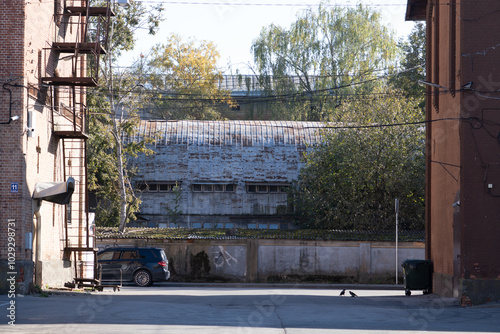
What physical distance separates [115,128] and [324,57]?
25.8 metres

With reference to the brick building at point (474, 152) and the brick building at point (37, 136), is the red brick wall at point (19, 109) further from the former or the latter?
the brick building at point (474, 152)

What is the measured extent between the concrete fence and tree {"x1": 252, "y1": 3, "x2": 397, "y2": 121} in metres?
22.6

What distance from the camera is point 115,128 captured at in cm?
3809

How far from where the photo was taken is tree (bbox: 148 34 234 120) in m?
63.1

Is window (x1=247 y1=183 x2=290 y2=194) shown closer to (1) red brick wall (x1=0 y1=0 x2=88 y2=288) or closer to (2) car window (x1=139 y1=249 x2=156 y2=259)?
(2) car window (x1=139 y1=249 x2=156 y2=259)

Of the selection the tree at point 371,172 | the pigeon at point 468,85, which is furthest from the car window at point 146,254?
the pigeon at point 468,85

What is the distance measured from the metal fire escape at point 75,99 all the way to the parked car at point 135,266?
8.67 feet

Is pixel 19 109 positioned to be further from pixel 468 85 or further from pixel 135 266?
pixel 468 85

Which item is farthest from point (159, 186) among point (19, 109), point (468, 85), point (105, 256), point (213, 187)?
point (468, 85)

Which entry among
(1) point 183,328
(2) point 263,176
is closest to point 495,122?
(1) point 183,328

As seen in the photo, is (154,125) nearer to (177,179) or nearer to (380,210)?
(177,179)

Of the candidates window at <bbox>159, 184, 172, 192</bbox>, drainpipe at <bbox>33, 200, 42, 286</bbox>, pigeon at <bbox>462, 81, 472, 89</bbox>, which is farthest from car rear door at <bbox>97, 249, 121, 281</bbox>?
pigeon at <bbox>462, 81, 472, 89</bbox>

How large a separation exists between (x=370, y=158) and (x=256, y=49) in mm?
24986

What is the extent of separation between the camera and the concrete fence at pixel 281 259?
36.2 m
